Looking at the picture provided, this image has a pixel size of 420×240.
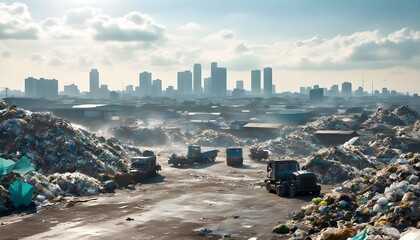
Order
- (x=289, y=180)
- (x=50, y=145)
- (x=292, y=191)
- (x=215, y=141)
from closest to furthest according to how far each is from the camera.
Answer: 1. (x=292, y=191)
2. (x=289, y=180)
3. (x=50, y=145)
4. (x=215, y=141)

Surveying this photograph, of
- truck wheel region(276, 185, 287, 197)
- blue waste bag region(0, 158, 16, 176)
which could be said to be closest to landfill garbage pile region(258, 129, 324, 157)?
truck wheel region(276, 185, 287, 197)

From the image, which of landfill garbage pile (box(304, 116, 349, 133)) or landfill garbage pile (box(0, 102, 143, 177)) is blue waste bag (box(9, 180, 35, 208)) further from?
landfill garbage pile (box(304, 116, 349, 133))

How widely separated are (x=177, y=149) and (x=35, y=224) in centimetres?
4624

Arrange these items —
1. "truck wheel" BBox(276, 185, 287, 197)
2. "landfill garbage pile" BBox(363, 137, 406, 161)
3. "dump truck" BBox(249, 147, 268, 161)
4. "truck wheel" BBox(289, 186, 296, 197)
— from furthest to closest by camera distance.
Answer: "dump truck" BBox(249, 147, 268, 161)
"landfill garbage pile" BBox(363, 137, 406, 161)
"truck wheel" BBox(276, 185, 287, 197)
"truck wheel" BBox(289, 186, 296, 197)

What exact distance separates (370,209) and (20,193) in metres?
18.8

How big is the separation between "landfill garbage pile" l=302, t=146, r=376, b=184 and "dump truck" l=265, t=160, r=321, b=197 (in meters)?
6.87

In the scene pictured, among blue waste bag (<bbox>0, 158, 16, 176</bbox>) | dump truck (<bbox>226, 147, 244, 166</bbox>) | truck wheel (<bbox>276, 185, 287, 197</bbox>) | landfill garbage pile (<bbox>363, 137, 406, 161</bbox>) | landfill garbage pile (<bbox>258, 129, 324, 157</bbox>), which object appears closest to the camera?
blue waste bag (<bbox>0, 158, 16, 176</bbox>)

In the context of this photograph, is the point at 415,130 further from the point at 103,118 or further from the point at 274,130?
the point at 103,118

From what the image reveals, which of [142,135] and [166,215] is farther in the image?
[142,135]

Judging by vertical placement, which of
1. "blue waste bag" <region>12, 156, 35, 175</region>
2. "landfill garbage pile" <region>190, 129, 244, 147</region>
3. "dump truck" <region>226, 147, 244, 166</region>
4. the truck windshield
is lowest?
"landfill garbage pile" <region>190, 129, 244, 147</region>

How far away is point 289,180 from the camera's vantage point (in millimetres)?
28844

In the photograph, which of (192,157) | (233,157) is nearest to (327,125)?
(233,157)

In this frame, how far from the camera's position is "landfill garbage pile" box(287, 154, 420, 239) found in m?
16.2

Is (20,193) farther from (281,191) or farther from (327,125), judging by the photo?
(327,125)
